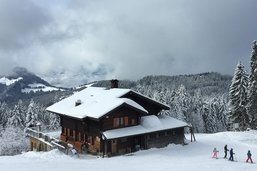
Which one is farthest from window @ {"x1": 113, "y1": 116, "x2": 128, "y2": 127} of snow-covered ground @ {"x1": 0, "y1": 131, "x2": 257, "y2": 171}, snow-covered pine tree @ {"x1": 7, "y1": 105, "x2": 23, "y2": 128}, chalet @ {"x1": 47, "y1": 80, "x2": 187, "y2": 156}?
snow-covered pine tree @ {"x1": 7, "y1": 105, "x2": 23, "y2": 128}

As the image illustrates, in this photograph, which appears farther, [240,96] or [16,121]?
[16,121]

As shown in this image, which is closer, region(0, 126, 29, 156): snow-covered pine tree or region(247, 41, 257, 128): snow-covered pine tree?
region(247, 41, 257, 128): snow-covered pine tree

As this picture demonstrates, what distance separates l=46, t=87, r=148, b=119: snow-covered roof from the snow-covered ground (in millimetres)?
5465

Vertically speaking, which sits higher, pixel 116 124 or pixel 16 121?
pixel 116 124

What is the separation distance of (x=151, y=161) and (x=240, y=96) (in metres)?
32.0

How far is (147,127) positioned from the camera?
158 ft

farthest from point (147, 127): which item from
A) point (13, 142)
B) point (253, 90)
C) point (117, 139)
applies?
point (13, 142)

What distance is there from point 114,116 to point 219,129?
87.1 meters

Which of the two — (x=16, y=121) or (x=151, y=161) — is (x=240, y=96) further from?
(x=16, y=121)

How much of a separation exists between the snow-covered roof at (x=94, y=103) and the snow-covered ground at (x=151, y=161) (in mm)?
5465

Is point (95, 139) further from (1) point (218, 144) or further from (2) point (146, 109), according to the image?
(1) point (218, 144)

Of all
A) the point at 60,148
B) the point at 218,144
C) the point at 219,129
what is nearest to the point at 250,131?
the point at 218,144

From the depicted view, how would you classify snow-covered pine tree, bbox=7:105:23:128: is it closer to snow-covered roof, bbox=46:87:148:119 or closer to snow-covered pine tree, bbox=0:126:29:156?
snow-covered pine tree, bbox=0:126:29:156

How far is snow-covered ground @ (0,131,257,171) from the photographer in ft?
110
